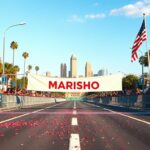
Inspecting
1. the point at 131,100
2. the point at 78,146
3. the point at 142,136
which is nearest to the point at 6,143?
the point at 78,146

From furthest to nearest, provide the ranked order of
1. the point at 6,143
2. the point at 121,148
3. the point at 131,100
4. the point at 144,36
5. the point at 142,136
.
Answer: the point at 131,100, the point at 144,36, the point at 142,136, the point at 6,143, the point at 121,148

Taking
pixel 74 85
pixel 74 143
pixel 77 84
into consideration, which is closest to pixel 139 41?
pixel 77 84

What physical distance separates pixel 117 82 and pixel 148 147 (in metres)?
28.3

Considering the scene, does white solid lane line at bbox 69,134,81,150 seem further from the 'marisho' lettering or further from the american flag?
the american flag

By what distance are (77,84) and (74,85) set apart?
327 mm

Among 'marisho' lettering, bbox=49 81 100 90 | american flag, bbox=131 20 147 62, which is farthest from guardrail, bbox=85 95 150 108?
'marisho' lettering, bbox=49 81 100 90

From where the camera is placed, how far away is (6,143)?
10.5m

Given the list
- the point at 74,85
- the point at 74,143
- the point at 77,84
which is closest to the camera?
the point at 74,143

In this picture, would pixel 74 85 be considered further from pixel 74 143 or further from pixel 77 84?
pixel 74 143

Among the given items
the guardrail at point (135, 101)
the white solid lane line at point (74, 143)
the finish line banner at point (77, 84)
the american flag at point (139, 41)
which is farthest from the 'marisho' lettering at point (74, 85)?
the white solid lane line at point (74, 143)

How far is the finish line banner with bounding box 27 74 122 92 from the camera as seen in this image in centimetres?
3759

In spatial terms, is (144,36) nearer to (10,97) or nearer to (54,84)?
(54,84)

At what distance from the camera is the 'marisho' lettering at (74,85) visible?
37.5 metres

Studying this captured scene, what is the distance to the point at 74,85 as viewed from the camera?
3784 centimetres
